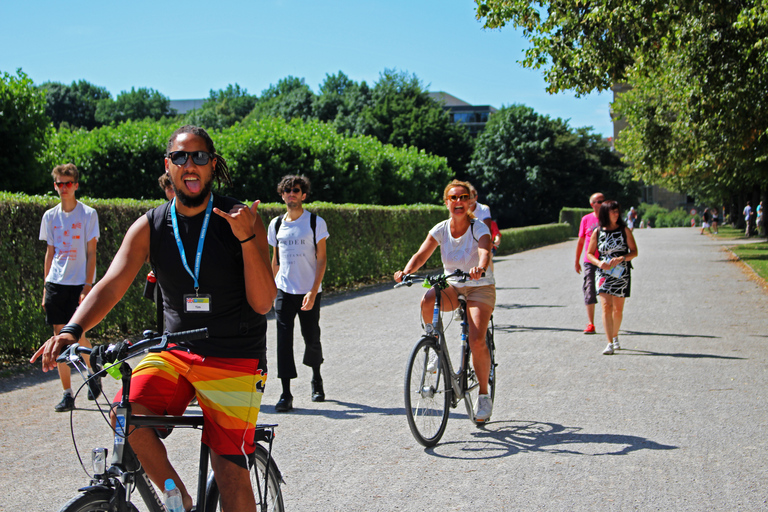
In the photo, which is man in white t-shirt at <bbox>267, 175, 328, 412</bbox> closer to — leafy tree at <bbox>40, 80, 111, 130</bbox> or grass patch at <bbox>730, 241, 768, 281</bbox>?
grass patch at <bbox>730, 241, 768, 281</bbox>

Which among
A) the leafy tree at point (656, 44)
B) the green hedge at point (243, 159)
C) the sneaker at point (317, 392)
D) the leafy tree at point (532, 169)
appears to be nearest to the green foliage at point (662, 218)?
the leafy tree at point (532, 169)

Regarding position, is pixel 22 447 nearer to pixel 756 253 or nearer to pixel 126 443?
pixel 126 443

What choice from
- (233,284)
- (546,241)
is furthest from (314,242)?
(546,241)

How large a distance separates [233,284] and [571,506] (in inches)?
94.5

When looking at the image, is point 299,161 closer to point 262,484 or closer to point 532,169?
point 262,484

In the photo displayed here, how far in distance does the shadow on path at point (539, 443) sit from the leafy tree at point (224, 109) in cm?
6841

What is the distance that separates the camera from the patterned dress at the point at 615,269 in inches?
368

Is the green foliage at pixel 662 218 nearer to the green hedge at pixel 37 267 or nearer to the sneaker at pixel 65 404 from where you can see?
the green hedge at pixel 37 267

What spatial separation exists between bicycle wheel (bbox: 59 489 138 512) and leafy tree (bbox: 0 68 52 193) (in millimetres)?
17393

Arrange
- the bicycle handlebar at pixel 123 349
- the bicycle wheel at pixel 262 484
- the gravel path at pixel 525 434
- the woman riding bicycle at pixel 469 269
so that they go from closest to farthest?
the bicycle handlebar at pixel 123 349, the bicycle wheel at pixel 262 484, the gravel path at pixel 525 434, the woman riding bicycle at pixel 469 269

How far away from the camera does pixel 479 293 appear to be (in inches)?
227

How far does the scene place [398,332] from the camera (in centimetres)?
1091

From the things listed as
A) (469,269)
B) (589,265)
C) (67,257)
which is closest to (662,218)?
(589,265)

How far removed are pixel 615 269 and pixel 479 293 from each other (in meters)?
4.21
